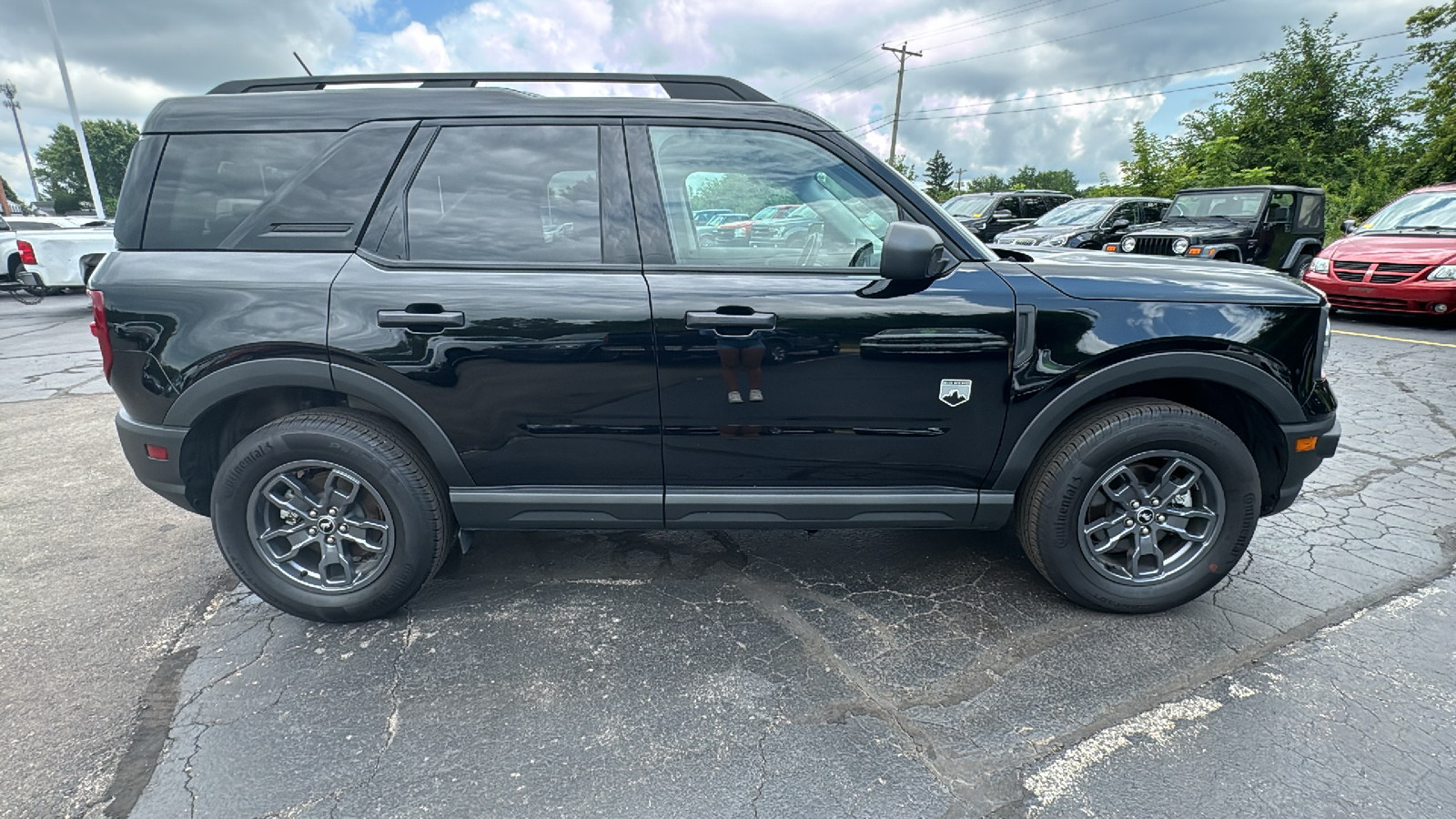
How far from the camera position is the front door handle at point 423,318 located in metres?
2.42

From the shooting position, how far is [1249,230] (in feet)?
35.6

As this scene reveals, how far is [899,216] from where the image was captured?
2574mm

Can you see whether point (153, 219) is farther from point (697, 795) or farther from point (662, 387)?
point (697, 795)

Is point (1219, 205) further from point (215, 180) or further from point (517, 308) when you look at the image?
point (215, 180)

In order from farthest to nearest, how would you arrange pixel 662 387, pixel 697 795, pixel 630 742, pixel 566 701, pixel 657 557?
pixel 657 557
pixel 662 387
pixel 566 701
pixel 630 742
pixel 697 795

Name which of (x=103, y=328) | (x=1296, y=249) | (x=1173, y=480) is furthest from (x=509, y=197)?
(x=1296, y=249)

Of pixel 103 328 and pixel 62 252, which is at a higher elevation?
pixel 103 328

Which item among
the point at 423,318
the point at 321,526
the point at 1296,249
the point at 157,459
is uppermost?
the point at 423,318

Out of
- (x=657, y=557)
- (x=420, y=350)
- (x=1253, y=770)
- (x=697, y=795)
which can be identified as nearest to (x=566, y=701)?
(x=697, y=795)

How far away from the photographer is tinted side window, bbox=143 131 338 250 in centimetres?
250

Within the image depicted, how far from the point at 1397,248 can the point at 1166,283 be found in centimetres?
890

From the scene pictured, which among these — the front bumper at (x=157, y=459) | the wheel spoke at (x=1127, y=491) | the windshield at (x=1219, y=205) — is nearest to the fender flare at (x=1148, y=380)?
the wheel spoke at (x=1127, y=491)

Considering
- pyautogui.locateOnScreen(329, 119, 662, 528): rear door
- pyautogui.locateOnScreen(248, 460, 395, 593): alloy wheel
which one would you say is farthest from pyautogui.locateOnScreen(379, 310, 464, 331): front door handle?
pyautogui.locateOnScreen(248, 460, 395, 593): alloy wheel

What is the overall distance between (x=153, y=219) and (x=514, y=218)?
4.07ft
